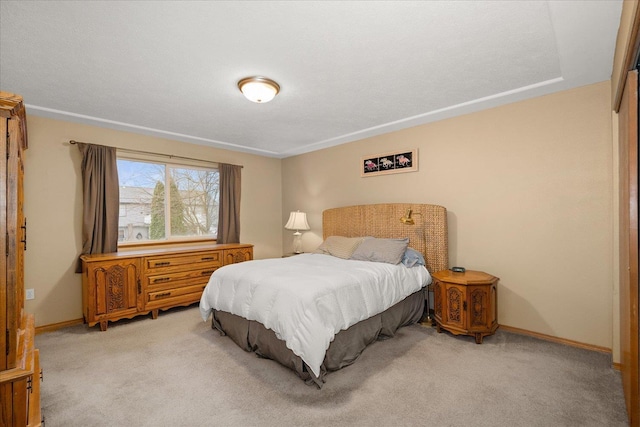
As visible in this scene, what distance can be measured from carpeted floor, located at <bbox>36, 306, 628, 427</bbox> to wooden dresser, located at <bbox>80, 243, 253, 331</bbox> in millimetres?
442

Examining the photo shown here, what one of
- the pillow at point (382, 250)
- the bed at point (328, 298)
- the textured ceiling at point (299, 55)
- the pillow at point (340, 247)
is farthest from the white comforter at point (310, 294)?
the textured ceiling at point (299, 55)

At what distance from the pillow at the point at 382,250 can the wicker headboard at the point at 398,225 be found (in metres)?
0.27

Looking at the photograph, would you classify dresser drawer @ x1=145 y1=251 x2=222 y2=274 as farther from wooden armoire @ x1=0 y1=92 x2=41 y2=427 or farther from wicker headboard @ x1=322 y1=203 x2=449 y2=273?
wooden armoire @ x1=0 y1=92 x2=41 y2=427

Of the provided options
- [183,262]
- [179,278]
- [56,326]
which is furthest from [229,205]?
[56,326]

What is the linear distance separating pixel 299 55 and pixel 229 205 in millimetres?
3237

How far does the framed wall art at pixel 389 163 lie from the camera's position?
391 cm

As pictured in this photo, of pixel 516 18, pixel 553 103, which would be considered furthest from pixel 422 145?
pixel 516 18

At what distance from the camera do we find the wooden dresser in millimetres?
3266

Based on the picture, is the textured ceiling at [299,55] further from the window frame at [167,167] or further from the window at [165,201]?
the window at [165,201]

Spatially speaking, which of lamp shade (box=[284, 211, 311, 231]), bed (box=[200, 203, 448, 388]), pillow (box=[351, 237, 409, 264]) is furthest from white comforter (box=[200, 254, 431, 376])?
lamp shade (box=[284, 211, 311, 231])

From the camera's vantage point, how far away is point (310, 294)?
2.23 metres

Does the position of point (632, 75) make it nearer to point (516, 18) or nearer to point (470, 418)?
point (516, 18)

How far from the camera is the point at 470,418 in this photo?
1.80m

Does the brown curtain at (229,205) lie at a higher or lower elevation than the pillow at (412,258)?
higher
